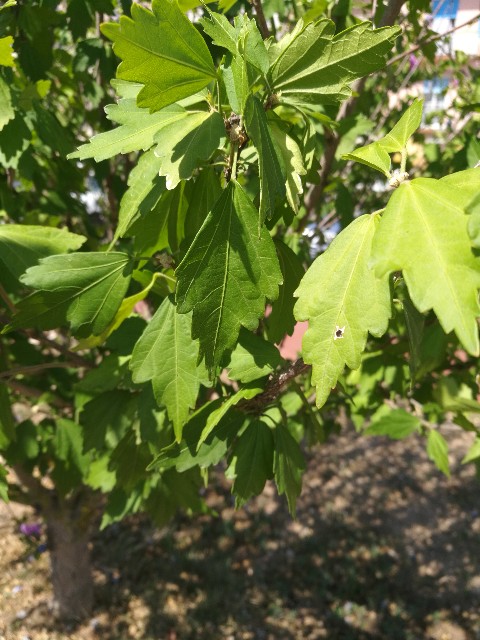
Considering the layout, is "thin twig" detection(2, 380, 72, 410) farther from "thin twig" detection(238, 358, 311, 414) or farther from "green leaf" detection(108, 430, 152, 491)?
"thin twig" detection(238, 358, 311, 414)

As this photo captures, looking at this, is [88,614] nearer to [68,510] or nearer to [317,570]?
[68,510]

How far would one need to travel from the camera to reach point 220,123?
965 mm

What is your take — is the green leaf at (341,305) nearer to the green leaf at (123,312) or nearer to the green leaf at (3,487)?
the green leaf at (123,312)

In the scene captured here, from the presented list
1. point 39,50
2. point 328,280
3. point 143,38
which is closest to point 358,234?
point 328,280

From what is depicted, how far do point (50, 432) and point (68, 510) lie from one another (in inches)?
41.9

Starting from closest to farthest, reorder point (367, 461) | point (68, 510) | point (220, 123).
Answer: point (220, 123), point (68, 510), point (367, 461)

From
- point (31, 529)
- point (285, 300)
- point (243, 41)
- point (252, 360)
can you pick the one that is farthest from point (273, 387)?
point (31, 529)

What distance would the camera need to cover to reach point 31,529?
391 cm

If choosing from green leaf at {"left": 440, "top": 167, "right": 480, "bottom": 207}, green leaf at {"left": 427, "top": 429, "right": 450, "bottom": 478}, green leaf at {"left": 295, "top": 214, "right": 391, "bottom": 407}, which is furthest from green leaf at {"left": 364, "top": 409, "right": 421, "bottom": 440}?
green leaf at {"left": 440, "top": 167, "right": 480, "bottom": 207}

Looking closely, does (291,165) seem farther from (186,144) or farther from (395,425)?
(395,425)

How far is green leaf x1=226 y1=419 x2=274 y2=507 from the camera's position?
126 centimetres

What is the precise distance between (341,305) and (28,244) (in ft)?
2.91

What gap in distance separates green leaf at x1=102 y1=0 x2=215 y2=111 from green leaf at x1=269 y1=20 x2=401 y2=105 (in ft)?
0.41

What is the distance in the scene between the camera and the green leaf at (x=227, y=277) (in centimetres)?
92
